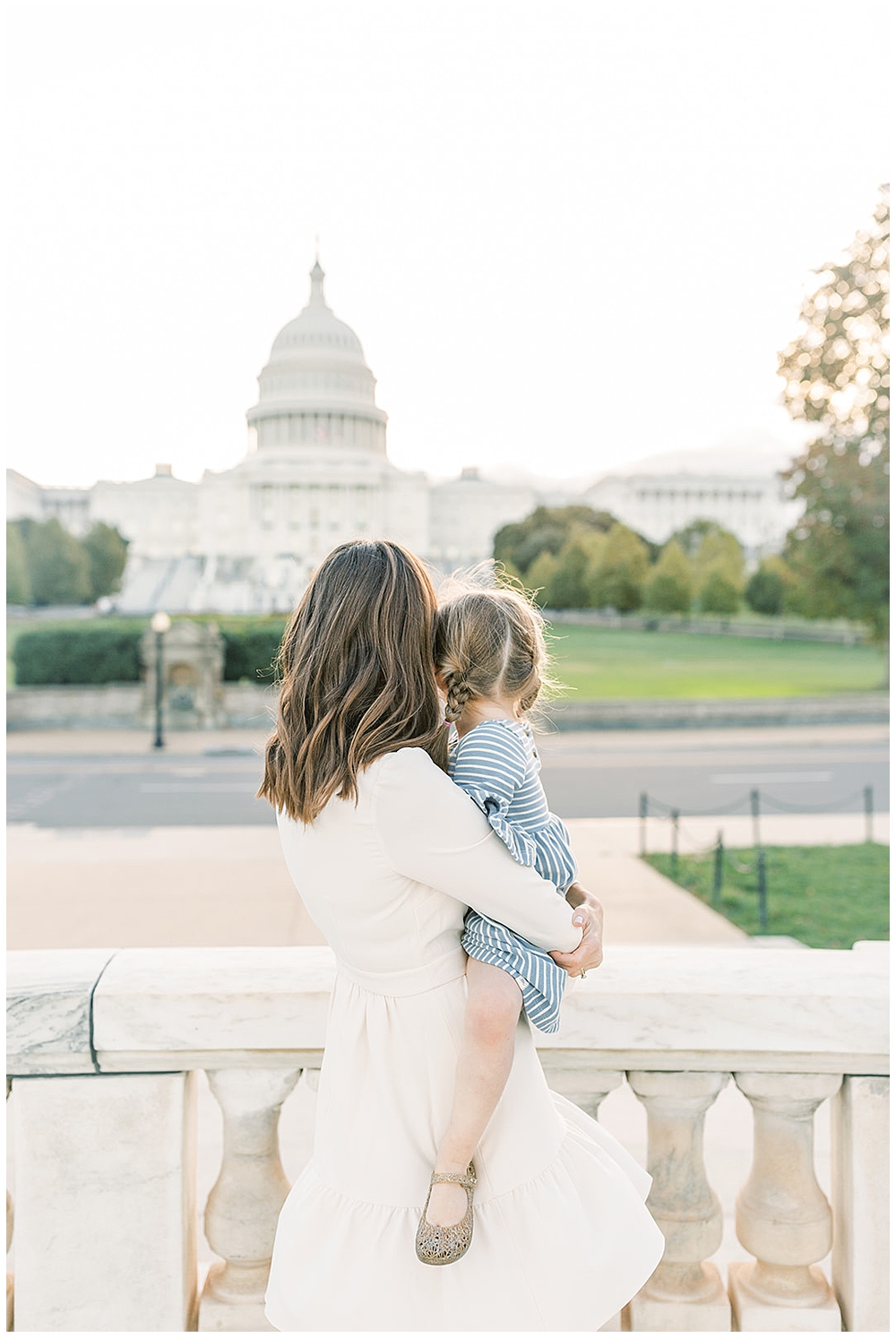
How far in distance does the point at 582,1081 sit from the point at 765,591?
5614 cm

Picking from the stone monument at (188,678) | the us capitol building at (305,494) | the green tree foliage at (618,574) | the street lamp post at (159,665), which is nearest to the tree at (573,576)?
the green tree foliage at (618,574)

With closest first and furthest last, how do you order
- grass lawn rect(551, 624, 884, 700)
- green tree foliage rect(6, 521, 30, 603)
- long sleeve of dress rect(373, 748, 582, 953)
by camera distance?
long sleeve of dress rect(373, 748, 582, 953), grass lawn rect(551, 624, 884, 700), green tree foliage rect(6, 521, 30, 603)

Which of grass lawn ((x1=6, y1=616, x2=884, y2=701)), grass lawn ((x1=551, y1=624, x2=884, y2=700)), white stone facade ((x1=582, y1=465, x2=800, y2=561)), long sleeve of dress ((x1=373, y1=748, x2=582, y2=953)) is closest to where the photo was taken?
long sleeve of dress ((x1=373, y1=748, x2=582, y2=953))

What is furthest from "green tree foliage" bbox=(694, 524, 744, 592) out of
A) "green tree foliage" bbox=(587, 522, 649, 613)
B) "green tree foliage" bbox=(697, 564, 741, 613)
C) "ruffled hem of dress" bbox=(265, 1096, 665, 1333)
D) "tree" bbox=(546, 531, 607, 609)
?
"ruffled hem of dress" bbox=(265, 1096, 665, 1333)

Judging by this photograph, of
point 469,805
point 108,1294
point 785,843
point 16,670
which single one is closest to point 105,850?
point 785,843

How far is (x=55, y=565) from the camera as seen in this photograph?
53.5 m

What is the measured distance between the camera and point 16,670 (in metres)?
27.3

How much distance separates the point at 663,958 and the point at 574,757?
1887cm

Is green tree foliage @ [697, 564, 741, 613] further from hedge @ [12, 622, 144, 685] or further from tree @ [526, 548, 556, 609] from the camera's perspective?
hedge @ [12, 622, 144, 685]

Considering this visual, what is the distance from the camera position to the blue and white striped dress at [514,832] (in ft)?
5.24

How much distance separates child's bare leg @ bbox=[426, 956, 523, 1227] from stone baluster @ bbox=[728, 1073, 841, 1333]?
73 cm

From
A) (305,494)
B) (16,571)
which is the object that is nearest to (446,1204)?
(16,571)

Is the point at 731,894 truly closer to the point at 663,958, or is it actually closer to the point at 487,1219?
the point at 663,958

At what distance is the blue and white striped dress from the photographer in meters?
1.60
